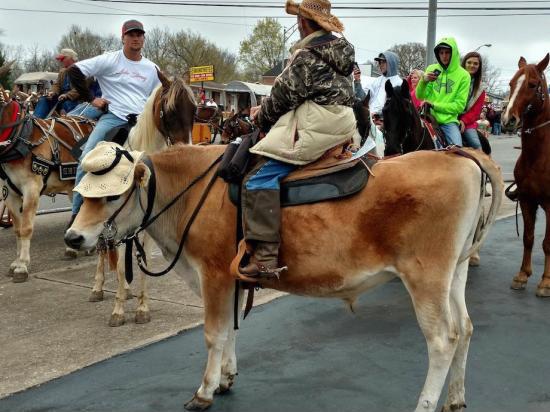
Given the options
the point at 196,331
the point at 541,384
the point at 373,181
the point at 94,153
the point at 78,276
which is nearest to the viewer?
the point at 373,181

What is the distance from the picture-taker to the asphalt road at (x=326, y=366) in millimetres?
4223

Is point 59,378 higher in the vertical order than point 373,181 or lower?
lower

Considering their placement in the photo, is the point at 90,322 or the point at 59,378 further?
the point at 90,322

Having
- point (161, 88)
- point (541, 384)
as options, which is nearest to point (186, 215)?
point (161, 88)

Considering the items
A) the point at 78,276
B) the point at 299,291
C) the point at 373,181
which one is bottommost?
the point at 78,276

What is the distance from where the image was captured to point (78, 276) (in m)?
7.62

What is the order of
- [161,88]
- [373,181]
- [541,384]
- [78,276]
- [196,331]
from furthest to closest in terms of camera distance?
[78,276] < [161,88] < [196,331] < [541,384] < [373,181]

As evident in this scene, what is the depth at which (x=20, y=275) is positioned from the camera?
24.1 ft

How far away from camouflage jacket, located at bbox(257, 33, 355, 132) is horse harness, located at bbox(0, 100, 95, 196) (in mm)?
5128

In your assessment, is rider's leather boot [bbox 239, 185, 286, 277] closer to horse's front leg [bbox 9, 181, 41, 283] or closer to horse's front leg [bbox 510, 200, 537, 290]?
horse's front leg [bbox 510, 200, 537, 290]

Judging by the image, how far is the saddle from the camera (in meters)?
3.78

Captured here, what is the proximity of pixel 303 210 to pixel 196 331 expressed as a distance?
90.2 inches

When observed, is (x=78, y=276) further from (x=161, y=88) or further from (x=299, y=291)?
(x=299, y=291)

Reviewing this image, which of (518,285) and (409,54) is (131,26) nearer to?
(518,285)
